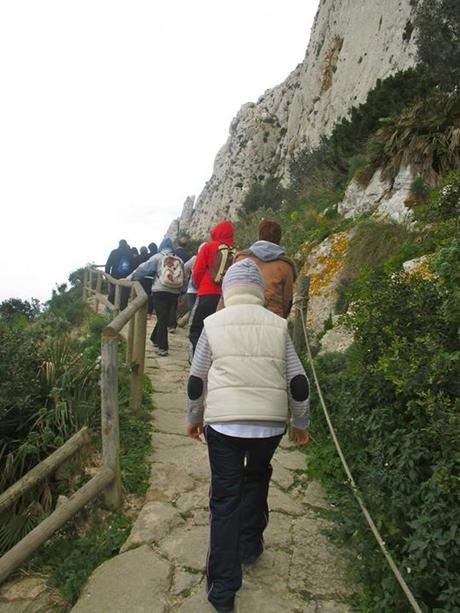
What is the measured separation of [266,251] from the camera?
4340 mm

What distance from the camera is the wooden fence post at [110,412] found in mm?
3299

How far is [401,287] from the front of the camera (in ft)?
11.3

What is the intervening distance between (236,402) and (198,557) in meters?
1.25

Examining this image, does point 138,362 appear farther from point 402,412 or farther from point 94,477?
point 402,412

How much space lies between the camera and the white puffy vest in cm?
228

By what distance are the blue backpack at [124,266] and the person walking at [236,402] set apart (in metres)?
8.02

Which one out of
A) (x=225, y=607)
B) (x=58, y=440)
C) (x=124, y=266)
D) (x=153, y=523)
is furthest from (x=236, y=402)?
(x=124, y=266)

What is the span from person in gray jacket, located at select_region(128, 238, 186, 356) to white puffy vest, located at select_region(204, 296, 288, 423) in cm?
463

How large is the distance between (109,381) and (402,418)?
1975 mm

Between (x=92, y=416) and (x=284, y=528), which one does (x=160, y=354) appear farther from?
(x=284, y=528)

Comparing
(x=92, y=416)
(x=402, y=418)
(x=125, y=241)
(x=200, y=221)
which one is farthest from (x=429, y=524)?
(x=200, y=221)

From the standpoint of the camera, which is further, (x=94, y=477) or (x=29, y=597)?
(x=94, y=477)

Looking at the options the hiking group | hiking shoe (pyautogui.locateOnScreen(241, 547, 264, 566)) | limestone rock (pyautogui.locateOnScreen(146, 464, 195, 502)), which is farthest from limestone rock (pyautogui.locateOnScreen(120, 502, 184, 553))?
the hiking group

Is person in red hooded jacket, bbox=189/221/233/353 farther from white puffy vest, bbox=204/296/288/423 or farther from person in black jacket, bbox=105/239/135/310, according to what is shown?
person in black jacket, bbox=105/239/135/310
